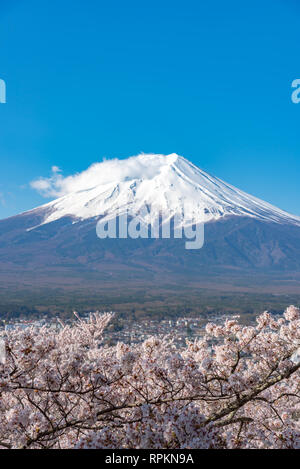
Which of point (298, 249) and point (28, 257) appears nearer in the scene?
point (28, 257)

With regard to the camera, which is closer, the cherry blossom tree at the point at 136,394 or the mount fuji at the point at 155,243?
the cherry blossom tree at the point at 136,394

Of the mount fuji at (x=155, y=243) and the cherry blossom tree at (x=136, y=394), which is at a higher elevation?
the mount fuji at (x=155, y=243)

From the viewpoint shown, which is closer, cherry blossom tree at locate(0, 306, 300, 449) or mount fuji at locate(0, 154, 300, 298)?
cherry blossom tree at locate(0, 306, 300, 449)

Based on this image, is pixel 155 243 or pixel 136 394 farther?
pixel 155 243

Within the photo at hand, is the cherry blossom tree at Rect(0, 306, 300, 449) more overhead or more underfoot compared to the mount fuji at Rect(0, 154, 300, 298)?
more underfoot
